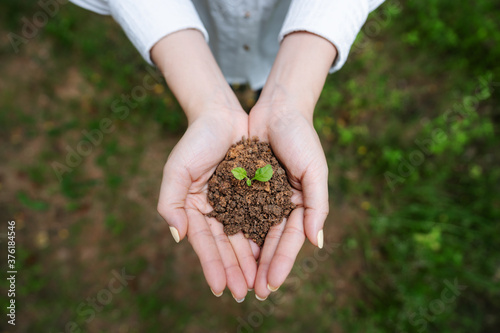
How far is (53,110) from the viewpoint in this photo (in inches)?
157

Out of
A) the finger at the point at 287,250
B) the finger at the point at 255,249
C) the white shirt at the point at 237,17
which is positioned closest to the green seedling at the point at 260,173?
the finger at the point at 287,250

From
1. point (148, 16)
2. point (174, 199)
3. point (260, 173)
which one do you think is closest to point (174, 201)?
point (174, 199)

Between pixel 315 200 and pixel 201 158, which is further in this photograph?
pixel 201 158

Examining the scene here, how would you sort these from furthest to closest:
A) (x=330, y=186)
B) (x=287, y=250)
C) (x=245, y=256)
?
(x=330, y=186) → (x=245, y=256) → (x=287, y=250)

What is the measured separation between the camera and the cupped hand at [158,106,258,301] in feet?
6.40

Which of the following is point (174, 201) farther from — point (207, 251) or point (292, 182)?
point (292, 182)

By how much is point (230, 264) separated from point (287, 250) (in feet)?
1.26

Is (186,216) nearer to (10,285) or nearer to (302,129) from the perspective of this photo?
(302,129)

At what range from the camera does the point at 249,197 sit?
7.39 ft

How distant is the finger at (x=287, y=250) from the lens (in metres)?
1.90

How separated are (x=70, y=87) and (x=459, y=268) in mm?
5106

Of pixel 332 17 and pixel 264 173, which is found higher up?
pixel 332 17

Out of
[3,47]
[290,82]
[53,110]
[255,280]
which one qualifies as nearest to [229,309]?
[255,280]

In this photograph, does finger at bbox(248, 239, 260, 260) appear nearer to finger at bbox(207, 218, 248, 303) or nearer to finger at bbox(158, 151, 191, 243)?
finger at bbox(207, 218, 248, 303)
